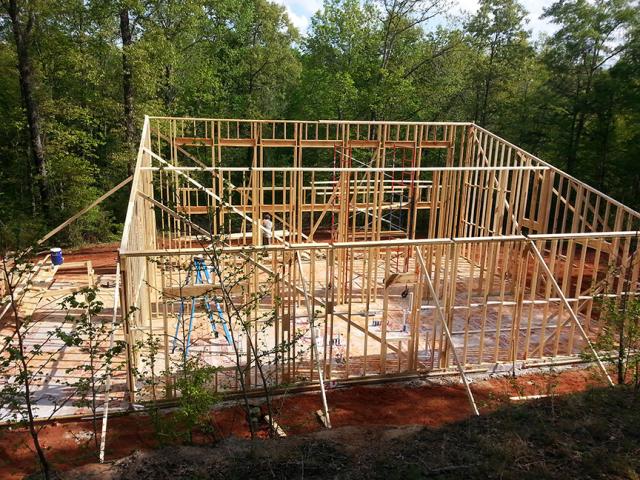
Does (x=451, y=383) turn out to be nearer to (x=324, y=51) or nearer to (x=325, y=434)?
(x=325, y=434)

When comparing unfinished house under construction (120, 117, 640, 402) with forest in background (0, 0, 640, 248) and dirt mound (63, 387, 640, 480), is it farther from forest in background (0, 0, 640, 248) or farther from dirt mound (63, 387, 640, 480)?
forest in background (0, 0, 640, 248)

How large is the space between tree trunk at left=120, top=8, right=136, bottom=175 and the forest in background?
0.05m

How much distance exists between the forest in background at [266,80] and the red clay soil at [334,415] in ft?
23.5

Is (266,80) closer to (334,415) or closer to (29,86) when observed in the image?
(29,86)

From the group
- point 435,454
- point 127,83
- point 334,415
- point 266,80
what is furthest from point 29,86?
point 435,454

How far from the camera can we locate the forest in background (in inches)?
652

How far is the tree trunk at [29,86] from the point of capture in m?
15.5

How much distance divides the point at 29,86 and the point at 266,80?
13.6 m

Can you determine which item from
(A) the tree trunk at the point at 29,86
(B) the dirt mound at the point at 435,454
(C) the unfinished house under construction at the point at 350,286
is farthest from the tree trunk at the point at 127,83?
(B) the dirt mound at the point at 435,454

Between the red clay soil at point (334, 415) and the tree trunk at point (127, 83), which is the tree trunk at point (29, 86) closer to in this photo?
the tree trunk at point (127, 83)

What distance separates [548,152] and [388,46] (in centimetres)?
890

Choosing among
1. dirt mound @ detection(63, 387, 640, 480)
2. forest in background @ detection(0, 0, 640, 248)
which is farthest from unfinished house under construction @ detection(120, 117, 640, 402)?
forest in background @ detection(0, 0, 640, 248)

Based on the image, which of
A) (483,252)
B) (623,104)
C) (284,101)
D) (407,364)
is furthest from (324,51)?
(407,364)

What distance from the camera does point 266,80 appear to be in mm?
27359
